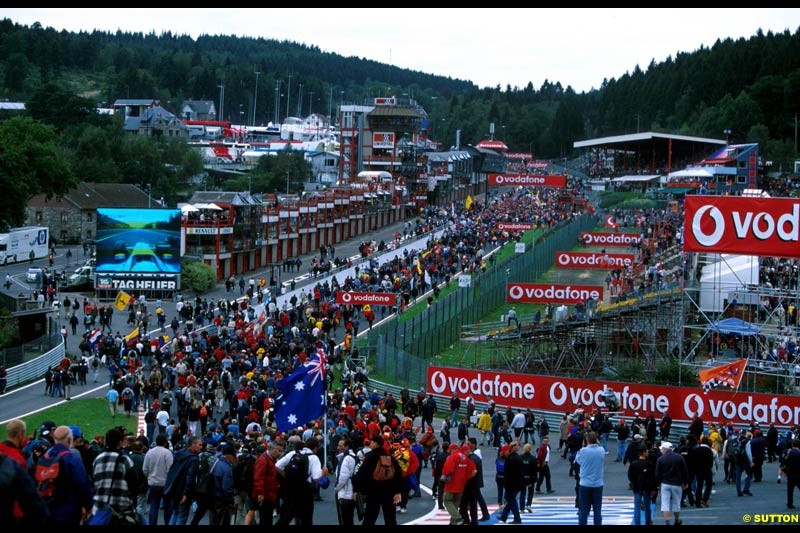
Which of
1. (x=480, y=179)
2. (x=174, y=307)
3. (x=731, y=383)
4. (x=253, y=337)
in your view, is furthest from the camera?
(x=480, y=179)

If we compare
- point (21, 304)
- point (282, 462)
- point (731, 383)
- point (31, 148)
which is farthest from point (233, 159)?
point (282, 462)

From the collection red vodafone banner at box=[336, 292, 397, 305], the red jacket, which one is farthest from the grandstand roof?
the red jacket

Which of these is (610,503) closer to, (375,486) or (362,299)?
(375,486)

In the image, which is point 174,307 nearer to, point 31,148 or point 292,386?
point 31,148

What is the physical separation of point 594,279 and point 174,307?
926 inches

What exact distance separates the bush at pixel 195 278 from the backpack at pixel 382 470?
48.7 metres

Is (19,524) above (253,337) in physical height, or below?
above

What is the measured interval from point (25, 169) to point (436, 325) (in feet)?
106

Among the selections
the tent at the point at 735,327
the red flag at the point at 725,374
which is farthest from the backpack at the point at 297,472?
the tent at the point at 735,327

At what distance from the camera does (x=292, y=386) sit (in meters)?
20.2

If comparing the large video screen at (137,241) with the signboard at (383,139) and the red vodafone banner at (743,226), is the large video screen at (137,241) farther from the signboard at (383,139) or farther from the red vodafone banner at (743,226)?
the signboard at (383,139)

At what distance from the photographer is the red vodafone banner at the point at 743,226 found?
30.8 m

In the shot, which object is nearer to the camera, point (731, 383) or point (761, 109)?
point (731, 383)

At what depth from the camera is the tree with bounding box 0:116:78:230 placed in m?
58.3
